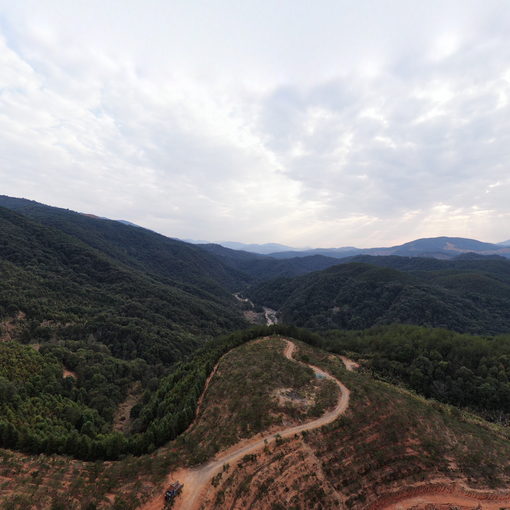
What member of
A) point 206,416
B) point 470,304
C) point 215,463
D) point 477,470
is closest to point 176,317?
point 206,416

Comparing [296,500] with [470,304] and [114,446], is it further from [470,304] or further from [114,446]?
[470,304]

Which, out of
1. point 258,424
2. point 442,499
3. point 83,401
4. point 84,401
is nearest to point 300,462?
point 258,424

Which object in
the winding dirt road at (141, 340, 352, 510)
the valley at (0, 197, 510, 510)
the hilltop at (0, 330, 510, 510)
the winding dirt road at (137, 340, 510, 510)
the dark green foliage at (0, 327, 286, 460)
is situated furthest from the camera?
the dark green foliage at (0, 327, 286, 460)

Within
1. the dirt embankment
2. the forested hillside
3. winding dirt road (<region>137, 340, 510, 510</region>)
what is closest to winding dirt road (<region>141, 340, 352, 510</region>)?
winding dirt road (<region>137, 340, 510, 510</region>)

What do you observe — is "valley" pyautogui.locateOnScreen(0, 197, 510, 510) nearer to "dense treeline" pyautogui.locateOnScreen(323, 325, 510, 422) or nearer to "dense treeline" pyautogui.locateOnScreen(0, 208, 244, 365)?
"dense treeline" pyautogui.locateOnScreen(323, 325, 510, 422)

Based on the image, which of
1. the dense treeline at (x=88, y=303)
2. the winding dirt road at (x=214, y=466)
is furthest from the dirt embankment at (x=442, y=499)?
the dense treeline at (x=88, y=303)

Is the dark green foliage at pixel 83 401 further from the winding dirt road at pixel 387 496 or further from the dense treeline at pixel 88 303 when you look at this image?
the dense treeline at pixel 88 303
